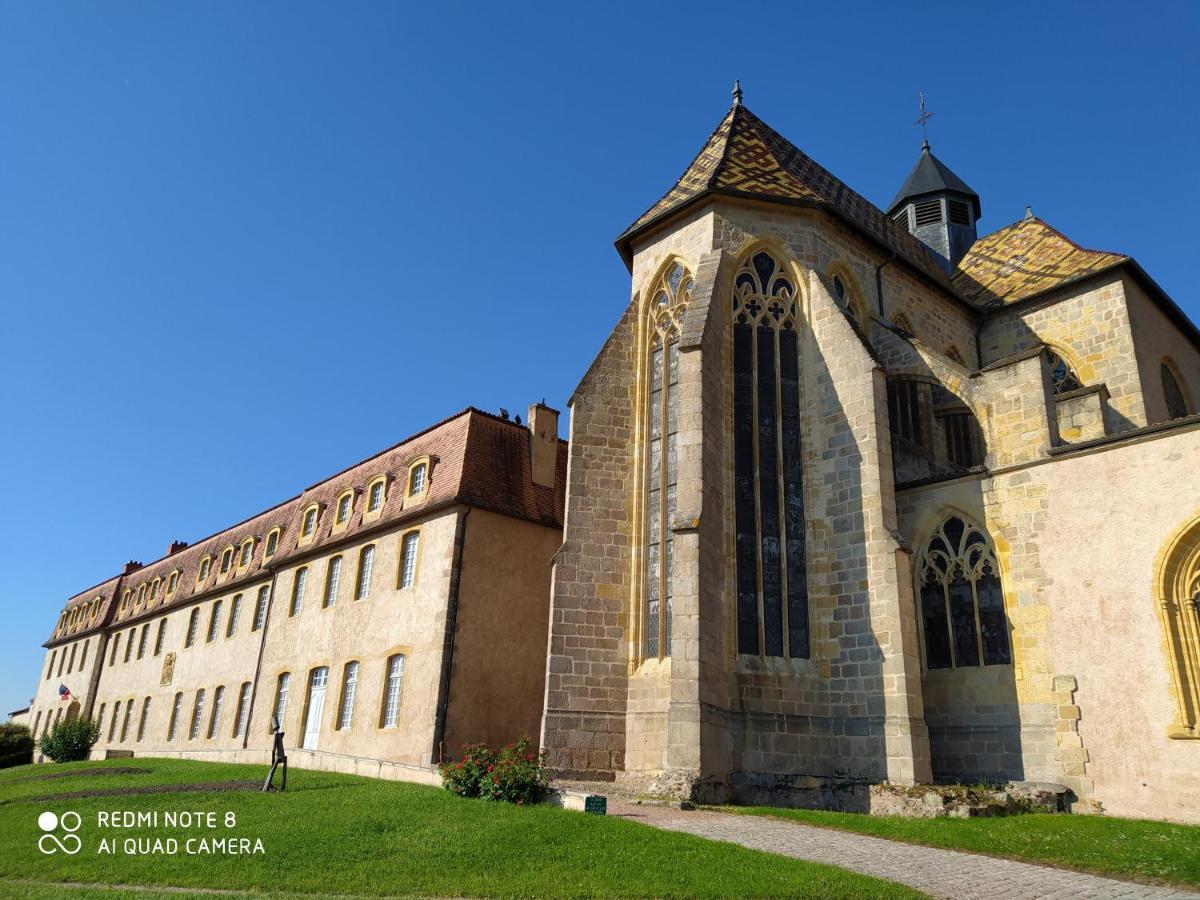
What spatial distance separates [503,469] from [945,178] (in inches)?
812

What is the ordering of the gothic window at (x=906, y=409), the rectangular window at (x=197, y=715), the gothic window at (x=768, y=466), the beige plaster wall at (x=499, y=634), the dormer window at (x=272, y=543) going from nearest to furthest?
the gothic window at (x=768, y=466) → the beige plaster wall at (x=499, y=634) → the gothic window at (x=906, y=409) → the dormer window at (x=272, y=543) → the rectangular window at (x=197, y=715)

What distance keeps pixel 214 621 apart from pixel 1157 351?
2846cm

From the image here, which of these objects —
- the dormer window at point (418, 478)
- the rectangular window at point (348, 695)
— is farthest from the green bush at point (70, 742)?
the dormer window at point (418, 478)

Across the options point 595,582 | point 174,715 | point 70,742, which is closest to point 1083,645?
point 595,582

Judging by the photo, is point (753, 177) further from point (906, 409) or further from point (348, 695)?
point (348, 695)

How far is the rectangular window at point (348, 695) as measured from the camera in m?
20.7

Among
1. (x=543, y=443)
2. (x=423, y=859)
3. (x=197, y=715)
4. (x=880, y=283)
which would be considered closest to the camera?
(x=423, y=859)

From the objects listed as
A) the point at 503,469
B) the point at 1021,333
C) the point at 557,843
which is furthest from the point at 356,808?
the point at 1021,333

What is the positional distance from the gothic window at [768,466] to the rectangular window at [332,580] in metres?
12.2

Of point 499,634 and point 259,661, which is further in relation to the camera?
point 259,661

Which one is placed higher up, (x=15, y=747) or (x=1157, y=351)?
(x=1157, y=351)

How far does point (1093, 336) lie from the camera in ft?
66.4
